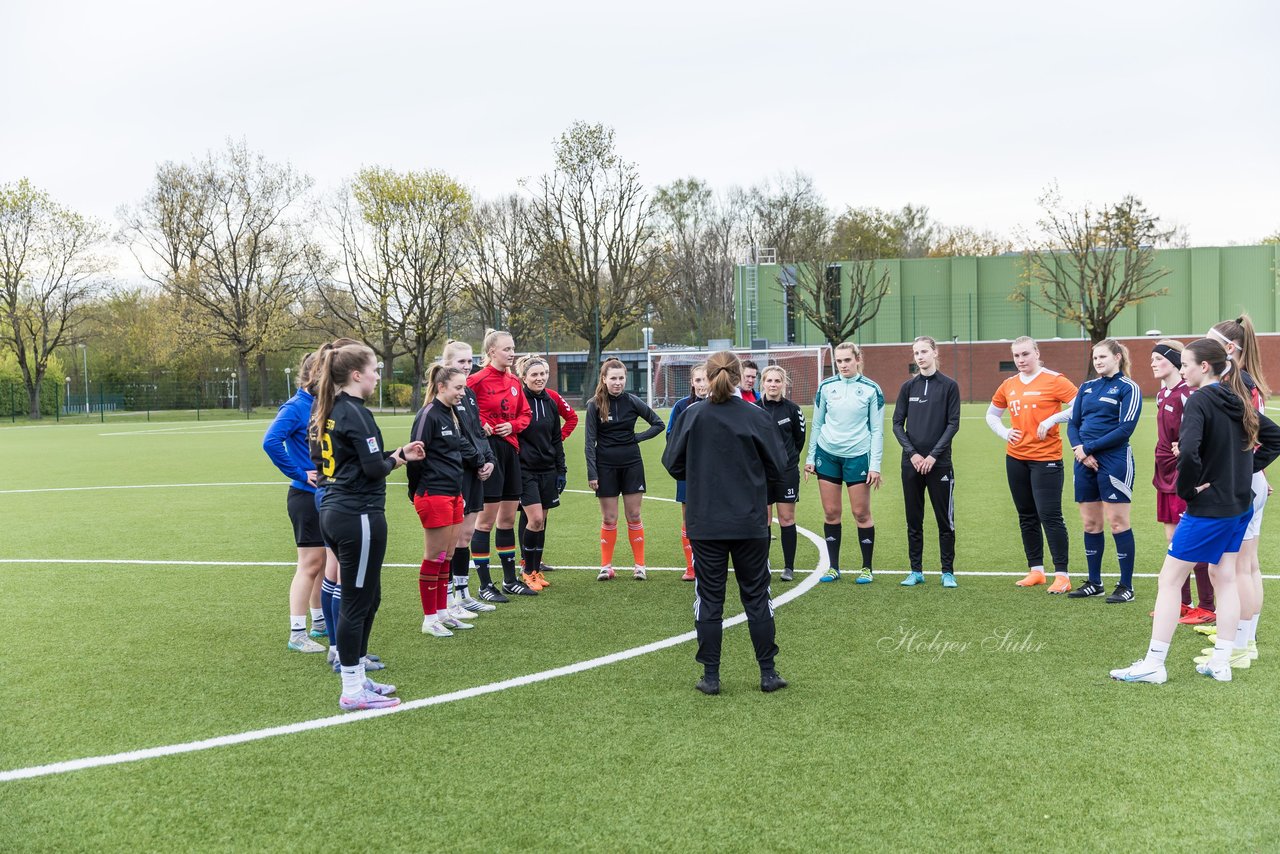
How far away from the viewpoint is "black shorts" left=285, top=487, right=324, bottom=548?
5957 mm

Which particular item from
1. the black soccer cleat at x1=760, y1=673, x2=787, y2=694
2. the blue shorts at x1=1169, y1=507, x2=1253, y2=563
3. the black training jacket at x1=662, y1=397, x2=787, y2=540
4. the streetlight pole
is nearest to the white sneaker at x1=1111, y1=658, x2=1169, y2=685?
the blue shorts at x1=1169, y1=507, x2=1253, y2=563

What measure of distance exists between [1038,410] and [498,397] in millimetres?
4391

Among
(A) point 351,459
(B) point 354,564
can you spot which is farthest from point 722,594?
(A) point 351,459

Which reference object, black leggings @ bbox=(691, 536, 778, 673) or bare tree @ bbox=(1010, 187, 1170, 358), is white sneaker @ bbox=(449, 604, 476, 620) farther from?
bare tree @ bbox=(1010, 187, 1170, 358)

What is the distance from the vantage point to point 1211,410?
16.3 feet

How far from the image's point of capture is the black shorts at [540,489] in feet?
26.9

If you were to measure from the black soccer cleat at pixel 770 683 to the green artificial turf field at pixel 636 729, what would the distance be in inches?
2.9

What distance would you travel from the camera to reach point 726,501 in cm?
517

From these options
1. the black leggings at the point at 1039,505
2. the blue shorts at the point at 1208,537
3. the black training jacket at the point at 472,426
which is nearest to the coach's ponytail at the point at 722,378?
the black training jacket at the point at 472,426

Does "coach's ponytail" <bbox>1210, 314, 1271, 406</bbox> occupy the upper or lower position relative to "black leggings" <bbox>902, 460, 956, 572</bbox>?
upper

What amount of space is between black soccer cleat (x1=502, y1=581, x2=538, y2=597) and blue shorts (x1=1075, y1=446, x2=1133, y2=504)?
4510mm

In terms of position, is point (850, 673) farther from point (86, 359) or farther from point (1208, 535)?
point (86, 359)

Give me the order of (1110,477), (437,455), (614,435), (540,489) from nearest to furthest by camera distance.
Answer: (437,455)
(1110,477)
(540,489)
(614,435)

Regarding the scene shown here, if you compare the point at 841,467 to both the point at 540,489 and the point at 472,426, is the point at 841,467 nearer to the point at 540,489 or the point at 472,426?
the point at 540,489
